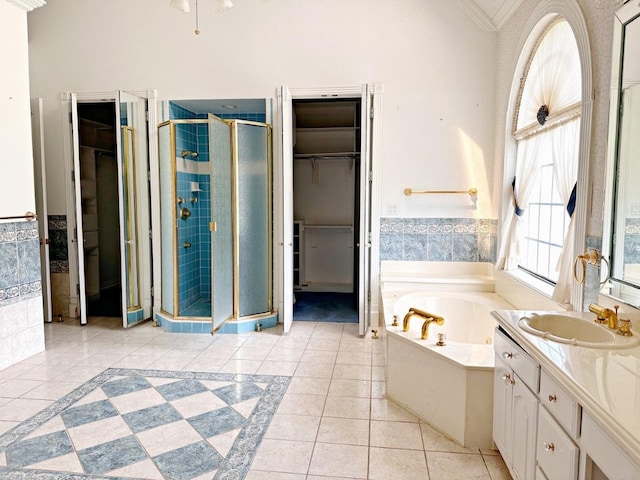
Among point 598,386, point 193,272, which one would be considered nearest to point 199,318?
point 193,272

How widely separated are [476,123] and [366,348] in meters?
2.34

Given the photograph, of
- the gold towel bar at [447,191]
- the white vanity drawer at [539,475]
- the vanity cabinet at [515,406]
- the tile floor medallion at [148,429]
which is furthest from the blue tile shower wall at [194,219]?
the white vanity drawer at [539,475]

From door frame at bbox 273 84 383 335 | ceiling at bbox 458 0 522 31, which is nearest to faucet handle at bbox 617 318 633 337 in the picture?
door frame at bbox 273 84 383 335

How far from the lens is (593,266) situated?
2.12 metres

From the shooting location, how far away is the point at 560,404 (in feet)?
4.46

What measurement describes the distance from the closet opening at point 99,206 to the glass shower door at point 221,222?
1951 mm

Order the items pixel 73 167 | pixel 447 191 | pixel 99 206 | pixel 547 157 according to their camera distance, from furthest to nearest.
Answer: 1. pixel 99 206
2. pixel 73 167
3. pixel 447 191
4. pixel 547 157

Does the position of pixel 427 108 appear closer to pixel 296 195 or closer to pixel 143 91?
pixel 296 195

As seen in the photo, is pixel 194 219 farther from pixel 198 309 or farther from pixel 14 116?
pixel 14 116

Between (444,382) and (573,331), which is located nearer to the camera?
(573,331)

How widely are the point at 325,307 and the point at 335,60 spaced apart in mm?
2720

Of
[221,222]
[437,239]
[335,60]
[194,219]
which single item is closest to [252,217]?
[221,222]

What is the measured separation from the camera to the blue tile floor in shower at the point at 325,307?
4633 mm

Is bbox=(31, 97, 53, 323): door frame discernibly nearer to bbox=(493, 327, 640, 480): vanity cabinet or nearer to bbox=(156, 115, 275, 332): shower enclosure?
bbox=(156, 115, 275, 332): shower enclosure
